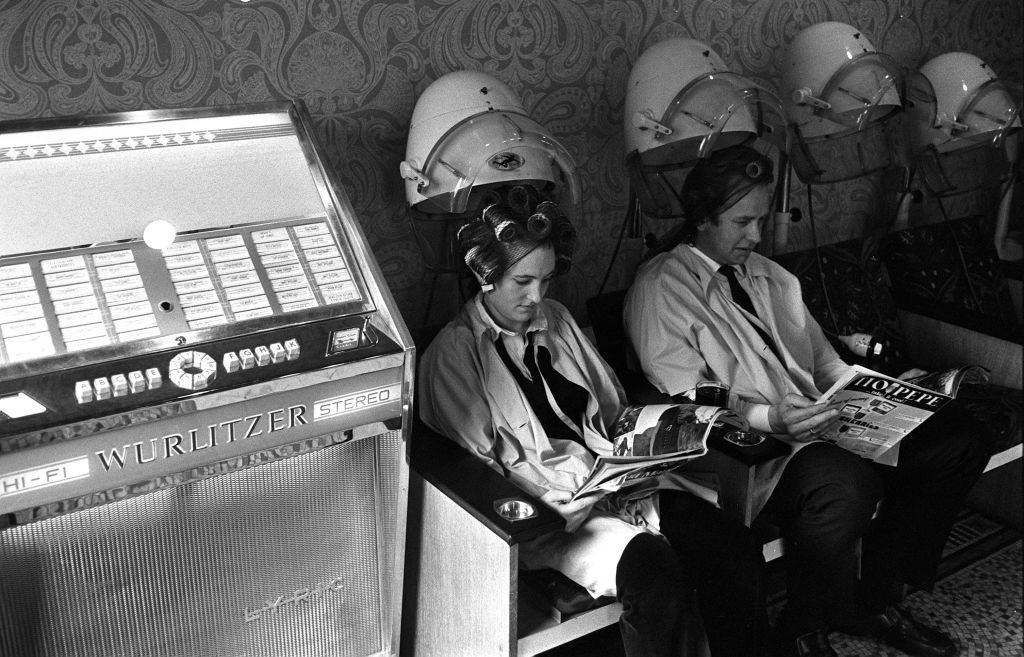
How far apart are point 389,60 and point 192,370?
1.23m

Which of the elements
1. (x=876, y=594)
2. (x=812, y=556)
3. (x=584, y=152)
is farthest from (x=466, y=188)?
(x=876, y=594)

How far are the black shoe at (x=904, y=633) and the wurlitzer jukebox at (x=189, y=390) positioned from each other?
1.49m

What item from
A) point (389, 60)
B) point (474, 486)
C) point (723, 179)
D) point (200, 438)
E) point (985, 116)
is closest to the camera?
point (200, 438)

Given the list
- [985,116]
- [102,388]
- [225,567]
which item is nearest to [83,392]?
[102,388]

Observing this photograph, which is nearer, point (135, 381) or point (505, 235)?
point (135, 381)

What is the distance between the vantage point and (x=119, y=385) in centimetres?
165

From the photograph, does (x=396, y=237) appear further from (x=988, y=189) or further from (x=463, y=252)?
(x=988, y=189)

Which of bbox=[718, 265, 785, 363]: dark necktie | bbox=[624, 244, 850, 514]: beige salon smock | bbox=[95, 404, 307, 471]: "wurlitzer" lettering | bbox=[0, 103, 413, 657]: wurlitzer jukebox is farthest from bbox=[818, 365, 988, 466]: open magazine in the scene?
bbox=[95, 404, 307, 471]: "wurlitzer" lettering

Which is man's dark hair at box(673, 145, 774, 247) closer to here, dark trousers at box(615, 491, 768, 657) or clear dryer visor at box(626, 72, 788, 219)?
clear dryer visor at box(626, 72, 788, 219)

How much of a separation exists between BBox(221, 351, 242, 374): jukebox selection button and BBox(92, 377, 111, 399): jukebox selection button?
196 millimetres

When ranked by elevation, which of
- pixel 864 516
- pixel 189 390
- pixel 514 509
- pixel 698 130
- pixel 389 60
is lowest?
pixel 864 516

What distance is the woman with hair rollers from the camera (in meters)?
2.24

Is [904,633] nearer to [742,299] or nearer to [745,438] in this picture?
[745,438]

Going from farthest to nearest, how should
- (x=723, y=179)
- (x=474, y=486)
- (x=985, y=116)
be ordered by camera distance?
(x=985, y=116), (x=723, y=179), (x=474, y=486)
